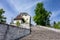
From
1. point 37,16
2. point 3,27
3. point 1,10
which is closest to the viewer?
point 3,27

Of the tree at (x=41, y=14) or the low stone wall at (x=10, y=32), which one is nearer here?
the low stone wall at (x=10, y=32)

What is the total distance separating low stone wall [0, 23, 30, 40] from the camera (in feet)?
26.7

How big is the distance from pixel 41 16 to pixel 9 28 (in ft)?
71.3

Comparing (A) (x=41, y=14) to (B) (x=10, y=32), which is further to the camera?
(A) (x=41, y=14)

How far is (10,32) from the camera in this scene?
29.3ft

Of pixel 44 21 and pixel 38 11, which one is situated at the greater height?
pixel 38 11

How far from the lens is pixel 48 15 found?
3103 centimetres

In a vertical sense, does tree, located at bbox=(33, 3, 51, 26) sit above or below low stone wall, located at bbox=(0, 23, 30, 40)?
above

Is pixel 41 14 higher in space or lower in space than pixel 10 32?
higher

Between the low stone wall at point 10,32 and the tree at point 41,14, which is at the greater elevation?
the tree at point 41,14

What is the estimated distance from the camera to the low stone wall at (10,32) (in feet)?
26.7

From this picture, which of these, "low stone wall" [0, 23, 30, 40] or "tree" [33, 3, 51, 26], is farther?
"tree" [33, 3, 51, 26]

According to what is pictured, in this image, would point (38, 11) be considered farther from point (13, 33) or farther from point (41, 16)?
point (13, 33)

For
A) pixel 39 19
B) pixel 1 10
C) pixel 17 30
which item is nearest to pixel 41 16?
pixel 39 19
